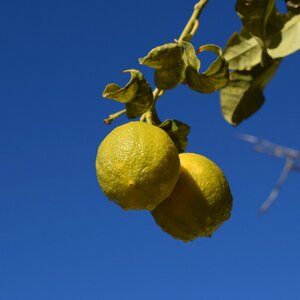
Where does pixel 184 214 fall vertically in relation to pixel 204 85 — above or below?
below

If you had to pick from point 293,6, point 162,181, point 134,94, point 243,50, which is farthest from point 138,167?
point 293,6

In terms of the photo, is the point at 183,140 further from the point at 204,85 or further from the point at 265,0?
the point at 265,0

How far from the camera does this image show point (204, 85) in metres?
1.30

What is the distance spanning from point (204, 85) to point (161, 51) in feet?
0.42

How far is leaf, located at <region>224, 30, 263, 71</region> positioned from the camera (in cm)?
108

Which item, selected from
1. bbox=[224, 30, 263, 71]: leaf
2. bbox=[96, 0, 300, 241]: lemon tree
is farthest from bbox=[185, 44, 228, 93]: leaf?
bbox=[224, 30, 263, 71]: leaf

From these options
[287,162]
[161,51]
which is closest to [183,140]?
[161,51]

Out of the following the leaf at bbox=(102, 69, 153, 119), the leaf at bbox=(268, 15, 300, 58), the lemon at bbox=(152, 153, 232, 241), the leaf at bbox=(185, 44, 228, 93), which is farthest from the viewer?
the lemon at bbox=(152, 153, 232, 241)

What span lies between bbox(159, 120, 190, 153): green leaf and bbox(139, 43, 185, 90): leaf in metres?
0.16

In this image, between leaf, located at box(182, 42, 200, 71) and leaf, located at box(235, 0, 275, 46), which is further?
leaf, located at box(182, 42, 200, 71)

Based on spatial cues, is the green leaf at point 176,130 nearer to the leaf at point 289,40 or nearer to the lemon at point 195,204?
the lemon at point 195,204

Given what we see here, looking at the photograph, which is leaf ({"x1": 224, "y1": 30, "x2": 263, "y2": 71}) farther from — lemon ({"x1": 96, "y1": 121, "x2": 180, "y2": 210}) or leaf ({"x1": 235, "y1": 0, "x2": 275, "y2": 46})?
lemon ({"x1": 96, "y1": 121, "x2": 180, "y2": 210})

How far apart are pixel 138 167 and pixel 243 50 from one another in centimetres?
41

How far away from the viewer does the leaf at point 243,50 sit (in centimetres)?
108
